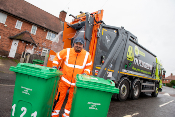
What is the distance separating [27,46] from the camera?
15391 mm

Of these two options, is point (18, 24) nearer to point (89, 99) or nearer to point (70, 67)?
point (70, 67)

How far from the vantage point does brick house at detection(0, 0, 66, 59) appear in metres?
14.2

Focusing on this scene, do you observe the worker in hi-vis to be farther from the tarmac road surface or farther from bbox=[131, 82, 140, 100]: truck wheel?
bbox=[131, 82, 140, 100]: truck wheel

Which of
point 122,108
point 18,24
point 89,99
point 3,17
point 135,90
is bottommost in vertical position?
point 122,108

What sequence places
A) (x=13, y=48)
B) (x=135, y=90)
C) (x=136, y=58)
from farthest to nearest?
(x=13, y=48)
(x=135, y=90)
(x=136, y=58)

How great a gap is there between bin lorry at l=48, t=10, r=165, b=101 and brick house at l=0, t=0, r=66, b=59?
12378 millimetres

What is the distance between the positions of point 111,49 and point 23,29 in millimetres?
14881

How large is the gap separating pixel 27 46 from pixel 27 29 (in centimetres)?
241

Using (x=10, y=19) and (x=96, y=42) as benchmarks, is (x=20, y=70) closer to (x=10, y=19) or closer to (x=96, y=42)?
(x=96, y=42)

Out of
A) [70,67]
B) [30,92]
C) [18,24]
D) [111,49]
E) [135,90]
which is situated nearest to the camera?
[30,92]

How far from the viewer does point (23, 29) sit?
15672mm

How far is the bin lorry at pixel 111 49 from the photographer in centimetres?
410

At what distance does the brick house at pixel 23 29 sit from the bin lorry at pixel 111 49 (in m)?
12.4

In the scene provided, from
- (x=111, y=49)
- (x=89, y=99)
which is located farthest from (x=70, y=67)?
(x=111, y=49)
